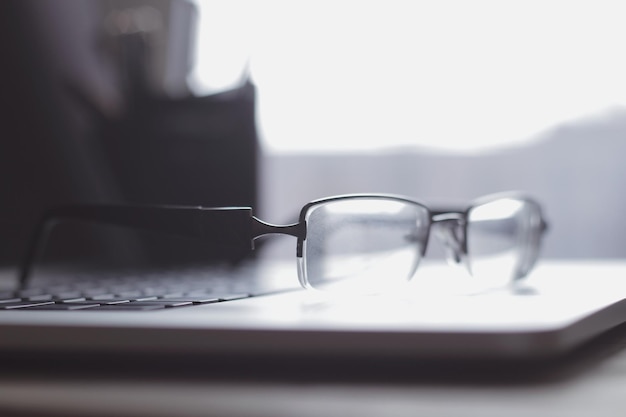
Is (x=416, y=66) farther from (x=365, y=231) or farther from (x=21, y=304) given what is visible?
(x=21, y=304)

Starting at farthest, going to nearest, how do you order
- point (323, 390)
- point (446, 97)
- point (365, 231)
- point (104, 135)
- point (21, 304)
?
point (446, 97) < point (104, 135) < point (365, 231) < point (21, 304) < point (323, 390)

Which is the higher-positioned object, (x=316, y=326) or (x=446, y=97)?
(x=446, y=97)

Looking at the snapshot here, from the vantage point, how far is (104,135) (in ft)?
2.52

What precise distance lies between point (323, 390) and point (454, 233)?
32 centimetres

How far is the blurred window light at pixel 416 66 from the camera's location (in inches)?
34.2

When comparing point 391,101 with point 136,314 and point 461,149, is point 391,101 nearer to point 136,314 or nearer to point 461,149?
point 461,149

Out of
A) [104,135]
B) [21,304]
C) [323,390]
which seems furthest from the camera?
[104,135]

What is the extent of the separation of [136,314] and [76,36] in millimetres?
621

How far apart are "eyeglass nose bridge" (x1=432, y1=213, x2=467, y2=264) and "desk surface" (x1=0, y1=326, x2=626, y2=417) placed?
26cm

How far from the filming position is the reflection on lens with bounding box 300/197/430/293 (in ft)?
1.34

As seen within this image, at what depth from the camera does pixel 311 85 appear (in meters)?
0.96

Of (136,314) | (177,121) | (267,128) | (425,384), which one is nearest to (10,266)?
(177,121)

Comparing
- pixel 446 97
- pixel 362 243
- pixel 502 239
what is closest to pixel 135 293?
pixel 362 243

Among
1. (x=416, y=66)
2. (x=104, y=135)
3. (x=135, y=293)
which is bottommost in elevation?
(x=135, y=293)
